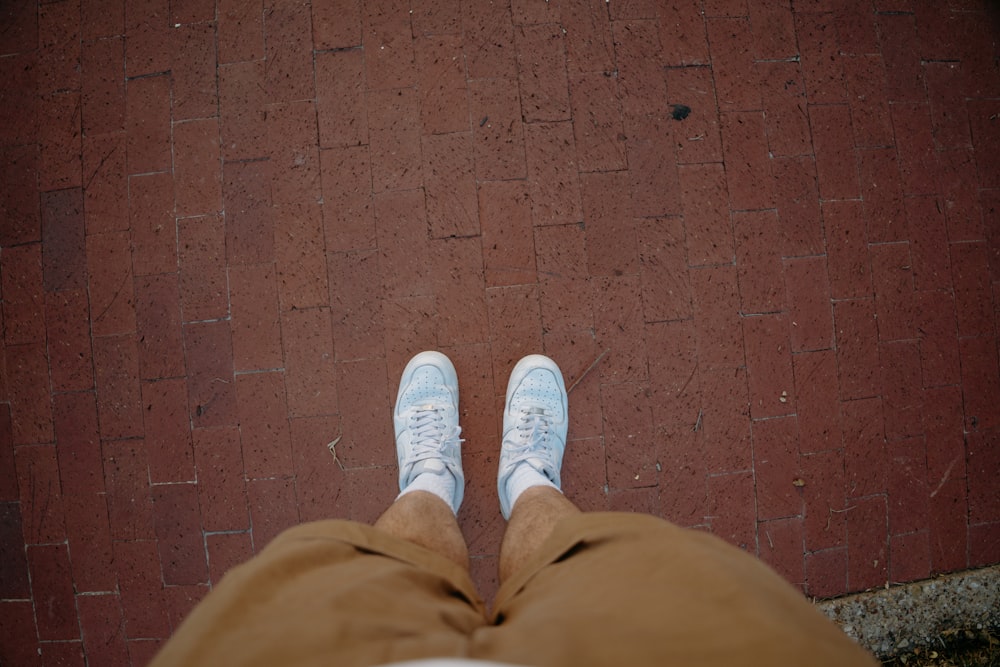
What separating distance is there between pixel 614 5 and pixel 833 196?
1.42 meters

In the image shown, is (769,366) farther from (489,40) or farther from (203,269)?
(203,269)

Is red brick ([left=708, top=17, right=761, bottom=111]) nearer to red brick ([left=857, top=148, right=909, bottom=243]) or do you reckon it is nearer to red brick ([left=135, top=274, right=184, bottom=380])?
red brick ([left=857, top=148, right=909, bottom=243])

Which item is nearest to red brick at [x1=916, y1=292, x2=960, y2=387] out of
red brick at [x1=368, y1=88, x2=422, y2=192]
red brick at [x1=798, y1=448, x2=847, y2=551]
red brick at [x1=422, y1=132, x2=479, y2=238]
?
red brick at [x1=798, y1=448, x2=847, y2=551]

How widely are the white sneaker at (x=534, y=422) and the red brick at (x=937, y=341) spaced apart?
181cm

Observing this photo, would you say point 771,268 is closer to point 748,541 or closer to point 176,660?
point 748,541

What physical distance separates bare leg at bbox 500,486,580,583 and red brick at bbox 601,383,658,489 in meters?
0.49

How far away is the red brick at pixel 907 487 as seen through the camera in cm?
259

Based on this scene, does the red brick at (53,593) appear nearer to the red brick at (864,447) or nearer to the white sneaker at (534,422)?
the white sneaker at (534,422)

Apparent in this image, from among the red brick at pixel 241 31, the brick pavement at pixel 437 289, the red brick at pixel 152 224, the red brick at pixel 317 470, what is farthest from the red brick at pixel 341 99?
the red brick at pixel 317 470

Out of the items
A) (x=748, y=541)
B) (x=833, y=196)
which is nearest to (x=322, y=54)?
(x=833, y=196)

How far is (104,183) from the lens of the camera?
2.58 metres

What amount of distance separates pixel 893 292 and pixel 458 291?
2.13 meters

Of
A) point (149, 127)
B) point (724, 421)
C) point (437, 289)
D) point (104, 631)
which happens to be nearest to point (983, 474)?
point (724, 421)

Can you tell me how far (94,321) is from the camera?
255 cm
